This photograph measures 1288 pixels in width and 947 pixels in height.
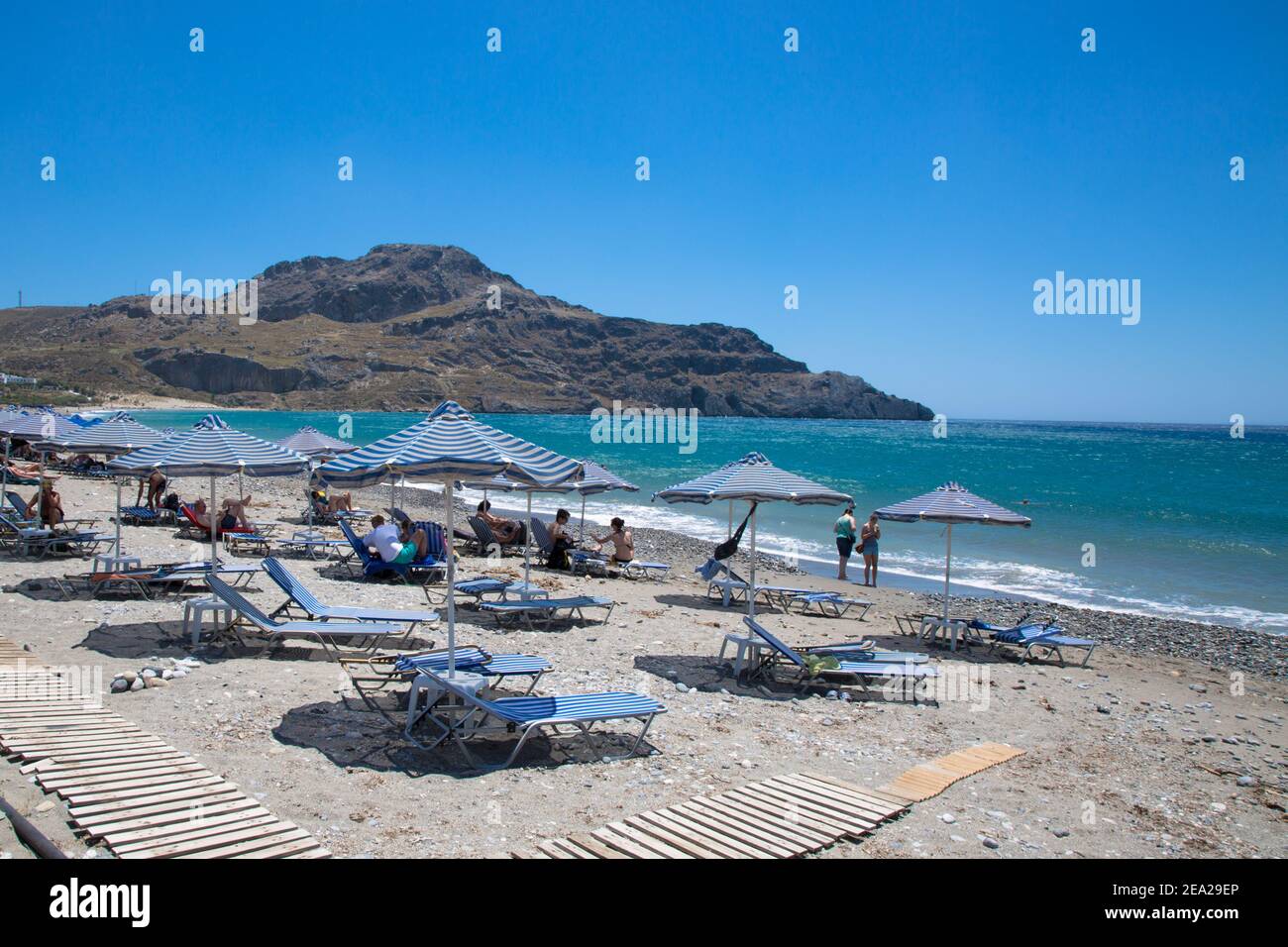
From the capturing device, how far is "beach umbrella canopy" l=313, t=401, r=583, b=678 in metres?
6.09

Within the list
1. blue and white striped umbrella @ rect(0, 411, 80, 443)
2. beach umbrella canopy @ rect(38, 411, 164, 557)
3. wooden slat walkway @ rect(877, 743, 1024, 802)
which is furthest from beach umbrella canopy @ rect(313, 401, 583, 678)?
blue and white striped umbrella @ rect(0, 411, 80, 443)

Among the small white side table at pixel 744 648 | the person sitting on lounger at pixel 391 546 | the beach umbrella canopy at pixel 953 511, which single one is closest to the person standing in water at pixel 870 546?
the beach umbrella canopy at pixel 953 511

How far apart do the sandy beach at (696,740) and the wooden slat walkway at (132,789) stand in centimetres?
18

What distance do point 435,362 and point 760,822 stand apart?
15668 centimetres

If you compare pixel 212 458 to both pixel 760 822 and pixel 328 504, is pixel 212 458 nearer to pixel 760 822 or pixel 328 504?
pixel 760 822

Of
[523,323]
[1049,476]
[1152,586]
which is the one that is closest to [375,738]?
[1152,586]

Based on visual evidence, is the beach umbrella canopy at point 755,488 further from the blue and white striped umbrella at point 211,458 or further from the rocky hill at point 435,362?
the rocky hill at point 435,362

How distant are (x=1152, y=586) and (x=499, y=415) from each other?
5008 inches

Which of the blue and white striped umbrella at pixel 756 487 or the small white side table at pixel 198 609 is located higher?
the blue and white striped umbrella at pixel 756 487

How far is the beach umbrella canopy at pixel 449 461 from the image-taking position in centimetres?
609

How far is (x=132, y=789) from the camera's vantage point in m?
4.71

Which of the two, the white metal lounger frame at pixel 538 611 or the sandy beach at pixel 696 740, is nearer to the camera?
the sandy beach at pixel 696 740

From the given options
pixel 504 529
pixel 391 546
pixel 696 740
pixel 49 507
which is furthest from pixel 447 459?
pixel 504 529
